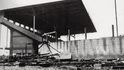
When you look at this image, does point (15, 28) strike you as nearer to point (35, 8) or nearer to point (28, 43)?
point (28, 43)

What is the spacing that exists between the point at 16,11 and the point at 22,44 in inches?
216

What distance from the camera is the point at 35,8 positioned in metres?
28.0

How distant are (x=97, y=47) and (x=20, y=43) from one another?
14501 millimetres

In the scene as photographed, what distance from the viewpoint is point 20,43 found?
103 feet

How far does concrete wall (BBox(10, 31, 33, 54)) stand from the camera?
30850 millimetres

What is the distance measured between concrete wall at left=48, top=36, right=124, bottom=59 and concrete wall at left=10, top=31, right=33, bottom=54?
8.00 m

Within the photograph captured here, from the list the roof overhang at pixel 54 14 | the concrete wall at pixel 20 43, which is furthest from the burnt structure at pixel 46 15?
the concrete wall at pixel 20 43

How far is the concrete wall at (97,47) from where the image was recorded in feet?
66.9

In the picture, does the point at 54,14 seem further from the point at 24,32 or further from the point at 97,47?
the point at 97,47

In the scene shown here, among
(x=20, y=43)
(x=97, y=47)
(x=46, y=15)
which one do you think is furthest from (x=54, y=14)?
(x=97, y=47)

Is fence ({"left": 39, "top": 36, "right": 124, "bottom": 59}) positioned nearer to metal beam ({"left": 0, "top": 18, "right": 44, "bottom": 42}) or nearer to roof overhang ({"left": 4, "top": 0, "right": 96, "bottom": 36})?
roof overhang ({"left": 4, "top": 0, "right": 96, "bottom": 36})

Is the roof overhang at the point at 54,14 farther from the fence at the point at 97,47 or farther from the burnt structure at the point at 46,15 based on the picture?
the fence at the point at 97,47

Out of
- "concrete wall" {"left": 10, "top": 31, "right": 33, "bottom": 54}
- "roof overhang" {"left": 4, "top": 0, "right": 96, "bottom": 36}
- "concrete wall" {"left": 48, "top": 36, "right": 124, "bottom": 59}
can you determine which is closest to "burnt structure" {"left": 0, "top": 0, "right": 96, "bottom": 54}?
"roof overhang" {"left": 4, "top": 0, "right": 96, "bottom": 36}

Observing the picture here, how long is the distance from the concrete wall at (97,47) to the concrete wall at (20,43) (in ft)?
26.2
